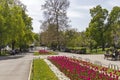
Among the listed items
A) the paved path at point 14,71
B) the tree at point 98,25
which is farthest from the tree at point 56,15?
the paved path at point 14,71

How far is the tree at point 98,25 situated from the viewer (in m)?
A: 91.6

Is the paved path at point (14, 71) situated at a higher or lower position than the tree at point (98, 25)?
lower

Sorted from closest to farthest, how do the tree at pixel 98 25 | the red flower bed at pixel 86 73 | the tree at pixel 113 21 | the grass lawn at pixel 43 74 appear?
1. the red flower bed at pixel 86 73
2. the grass lawn at pixel 43 74
3. the tree at pixel 113 21
4. the tree at pixel 98 25

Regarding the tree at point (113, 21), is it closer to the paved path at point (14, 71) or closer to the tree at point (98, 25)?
the tree at point (98, 25)

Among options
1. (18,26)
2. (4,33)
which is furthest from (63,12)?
(4,33)

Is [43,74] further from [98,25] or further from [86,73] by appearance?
[98,25]

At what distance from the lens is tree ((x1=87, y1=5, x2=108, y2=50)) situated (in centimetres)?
9156

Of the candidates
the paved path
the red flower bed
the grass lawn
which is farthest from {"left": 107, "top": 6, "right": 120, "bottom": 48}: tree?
the red flower bed

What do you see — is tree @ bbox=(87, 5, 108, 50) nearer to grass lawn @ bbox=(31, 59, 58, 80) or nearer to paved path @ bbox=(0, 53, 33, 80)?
paved path @ bbox=(0, 53, 33, 80)

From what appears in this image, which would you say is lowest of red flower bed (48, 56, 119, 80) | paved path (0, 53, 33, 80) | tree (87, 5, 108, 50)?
paved path (0, 53, 33, 80)

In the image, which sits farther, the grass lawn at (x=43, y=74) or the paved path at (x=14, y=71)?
the paved path at (x=14, y=71)

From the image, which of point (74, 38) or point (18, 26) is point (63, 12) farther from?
point (18, 26)

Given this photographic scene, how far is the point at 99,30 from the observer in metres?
92.8

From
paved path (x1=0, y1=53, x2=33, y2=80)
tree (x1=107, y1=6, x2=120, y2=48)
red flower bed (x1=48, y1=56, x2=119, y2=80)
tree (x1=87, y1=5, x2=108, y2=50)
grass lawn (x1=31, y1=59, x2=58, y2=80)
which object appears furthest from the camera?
tree (x1=87, y1=5, x2=108, y2=50)
